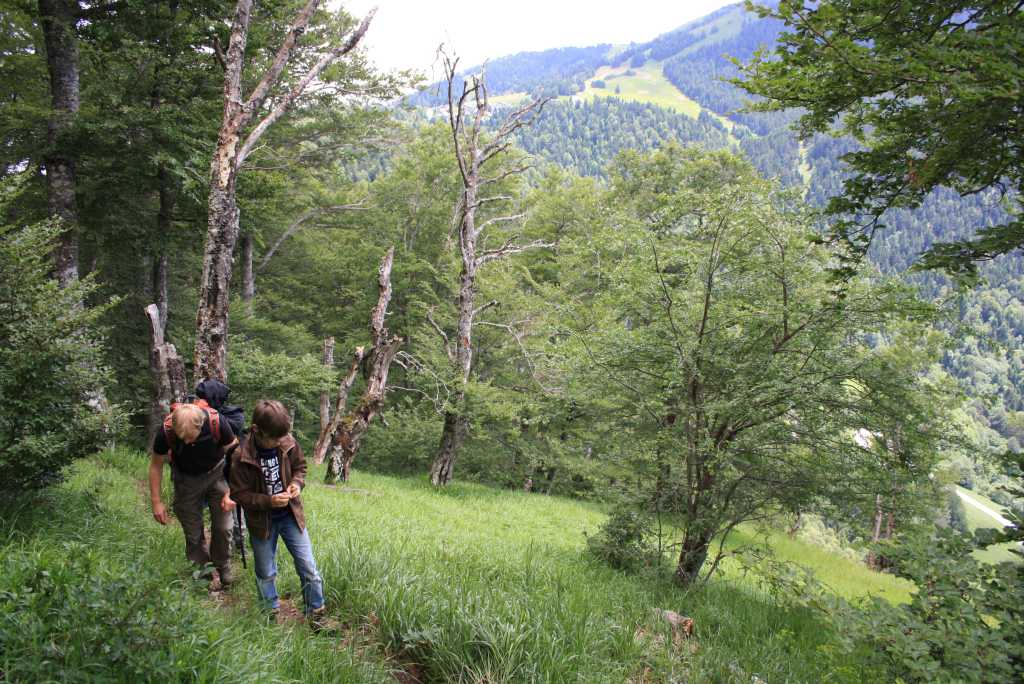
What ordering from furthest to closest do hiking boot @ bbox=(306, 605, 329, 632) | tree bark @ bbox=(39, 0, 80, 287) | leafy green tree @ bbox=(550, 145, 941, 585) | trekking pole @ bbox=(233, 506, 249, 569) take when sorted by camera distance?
tree bark @ bbox=(39, 0, 80, 287) < leafy green tree @ bbox=(550, 145, 941, 585) < trekking pole @ bbox=(233, 506, 249, 569) < hiking boot @ bbox=(306, 605, 329, 632)

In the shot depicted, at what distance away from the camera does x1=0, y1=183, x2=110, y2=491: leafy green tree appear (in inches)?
147

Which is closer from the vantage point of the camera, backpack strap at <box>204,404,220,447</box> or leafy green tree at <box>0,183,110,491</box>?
leafy green tree at <box>0,183,110,491</box>

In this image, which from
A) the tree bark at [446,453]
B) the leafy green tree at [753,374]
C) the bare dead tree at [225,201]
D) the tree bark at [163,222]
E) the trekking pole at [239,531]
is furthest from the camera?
the tree bark at [446,453]

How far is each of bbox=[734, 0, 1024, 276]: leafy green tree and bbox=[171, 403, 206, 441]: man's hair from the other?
5024 mm

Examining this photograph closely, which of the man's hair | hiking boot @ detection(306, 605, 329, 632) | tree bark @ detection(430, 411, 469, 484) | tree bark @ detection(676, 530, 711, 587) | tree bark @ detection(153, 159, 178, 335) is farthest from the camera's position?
tree bark @ detection(430, 411, 469, 484)

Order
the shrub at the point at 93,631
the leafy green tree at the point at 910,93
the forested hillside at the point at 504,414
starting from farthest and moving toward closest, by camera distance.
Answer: the forested hillside at the point at 504,414, the leafy green tree at the point at 910,93, the shrub at the point at 93,631

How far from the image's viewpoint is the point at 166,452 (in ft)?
13.2

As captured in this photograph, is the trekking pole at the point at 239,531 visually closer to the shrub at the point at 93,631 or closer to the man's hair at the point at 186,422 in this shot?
the man's hair at the point at 186,422

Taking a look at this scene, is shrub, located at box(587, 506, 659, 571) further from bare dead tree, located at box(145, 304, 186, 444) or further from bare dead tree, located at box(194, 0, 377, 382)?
bare dead tree, located at box(145, 304, 186, 444)

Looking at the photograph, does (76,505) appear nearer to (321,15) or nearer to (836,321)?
(836,321)

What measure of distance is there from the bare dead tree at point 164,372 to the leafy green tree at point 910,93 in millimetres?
7227

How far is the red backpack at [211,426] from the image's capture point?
3.91 meters

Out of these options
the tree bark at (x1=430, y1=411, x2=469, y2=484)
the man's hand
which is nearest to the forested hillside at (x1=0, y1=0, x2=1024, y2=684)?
the man's hand

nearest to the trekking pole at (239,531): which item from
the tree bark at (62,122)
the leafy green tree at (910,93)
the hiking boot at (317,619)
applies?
the hiking boot at (317,619)
